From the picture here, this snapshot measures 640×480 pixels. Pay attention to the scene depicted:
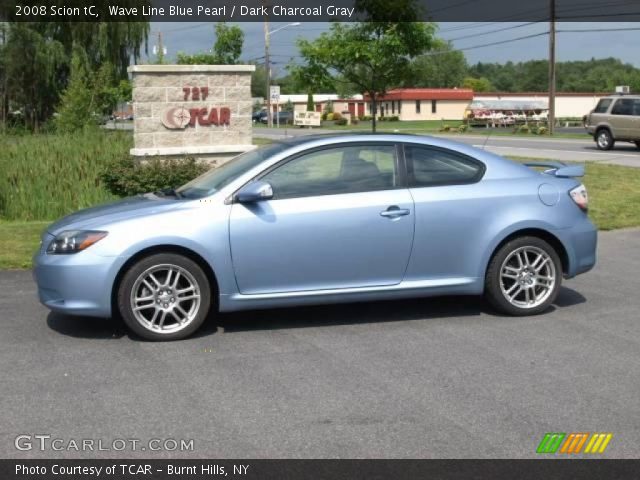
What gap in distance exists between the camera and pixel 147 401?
5062 mm

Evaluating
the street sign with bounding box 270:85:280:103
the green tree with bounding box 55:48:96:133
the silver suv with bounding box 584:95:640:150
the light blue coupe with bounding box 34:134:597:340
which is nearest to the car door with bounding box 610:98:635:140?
the silver suv with bounding box 584:95:640:150

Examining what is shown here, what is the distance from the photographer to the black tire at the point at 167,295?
6.31m

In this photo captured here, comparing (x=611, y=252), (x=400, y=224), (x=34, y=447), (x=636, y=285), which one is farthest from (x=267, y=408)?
(x=611, y=252)

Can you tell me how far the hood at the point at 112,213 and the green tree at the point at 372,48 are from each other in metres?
12.7

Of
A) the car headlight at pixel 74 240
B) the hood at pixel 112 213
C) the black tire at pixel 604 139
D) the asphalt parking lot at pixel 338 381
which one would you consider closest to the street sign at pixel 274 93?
the black tire at pixel 604 139

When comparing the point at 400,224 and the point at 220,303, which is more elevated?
the point at 400,224

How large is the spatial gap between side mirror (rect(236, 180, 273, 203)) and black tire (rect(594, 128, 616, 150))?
996 inches

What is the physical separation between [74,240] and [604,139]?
26425 mm

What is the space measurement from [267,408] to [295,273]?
1.82 m

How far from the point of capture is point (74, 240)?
634 centimetres

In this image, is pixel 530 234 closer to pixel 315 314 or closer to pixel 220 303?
pixel 315 314

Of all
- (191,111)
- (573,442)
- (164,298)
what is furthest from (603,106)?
(573,442)

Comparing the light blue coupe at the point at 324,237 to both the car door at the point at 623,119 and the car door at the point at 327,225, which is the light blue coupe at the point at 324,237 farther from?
the car door at the point at 623,119

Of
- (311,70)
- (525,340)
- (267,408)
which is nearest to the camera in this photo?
(267,408)
